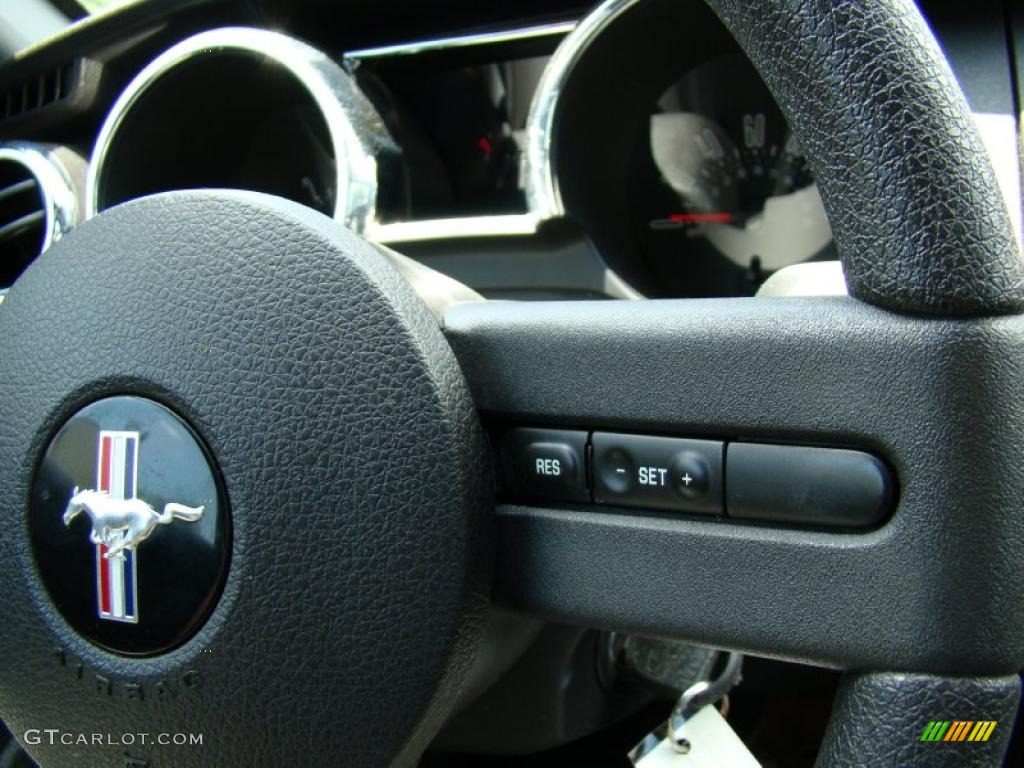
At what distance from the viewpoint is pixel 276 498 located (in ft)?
1.87

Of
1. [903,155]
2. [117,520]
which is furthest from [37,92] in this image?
[903,155]

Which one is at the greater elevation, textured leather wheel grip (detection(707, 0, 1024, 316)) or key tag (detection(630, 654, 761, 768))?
textured leather wheel grip (detection(707, 0, 1024, 316))

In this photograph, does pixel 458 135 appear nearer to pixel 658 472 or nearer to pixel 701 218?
pixel 701 218

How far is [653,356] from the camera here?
55 cm

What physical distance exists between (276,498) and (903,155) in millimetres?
362

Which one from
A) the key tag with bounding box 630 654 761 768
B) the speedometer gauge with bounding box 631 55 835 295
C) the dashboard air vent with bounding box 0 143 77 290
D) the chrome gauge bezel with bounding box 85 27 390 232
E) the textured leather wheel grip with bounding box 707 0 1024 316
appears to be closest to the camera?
the textured leather wheel grip with bounding box 707 0 1024 316

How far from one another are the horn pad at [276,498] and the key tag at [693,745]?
0.22 meters

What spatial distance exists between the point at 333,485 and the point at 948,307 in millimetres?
323

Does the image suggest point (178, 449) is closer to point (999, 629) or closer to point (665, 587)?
point (665, 587)

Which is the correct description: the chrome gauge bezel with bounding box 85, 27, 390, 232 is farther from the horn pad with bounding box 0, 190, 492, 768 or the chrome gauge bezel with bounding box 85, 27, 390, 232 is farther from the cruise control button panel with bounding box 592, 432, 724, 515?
the cruise control button panel with bounding box 592, 432, 724, 515

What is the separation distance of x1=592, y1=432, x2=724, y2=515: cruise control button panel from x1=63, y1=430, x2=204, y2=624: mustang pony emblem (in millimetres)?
255

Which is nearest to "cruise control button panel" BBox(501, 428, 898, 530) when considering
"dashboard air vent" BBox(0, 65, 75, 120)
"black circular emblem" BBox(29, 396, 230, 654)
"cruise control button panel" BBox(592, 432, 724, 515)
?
"cruise control button panel" BBox(592, 432, 724, 515)

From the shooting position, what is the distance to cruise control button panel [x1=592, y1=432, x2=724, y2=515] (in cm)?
55

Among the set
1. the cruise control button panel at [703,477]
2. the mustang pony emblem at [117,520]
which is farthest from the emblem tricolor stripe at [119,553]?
the cruise control button panel at [703,477]
